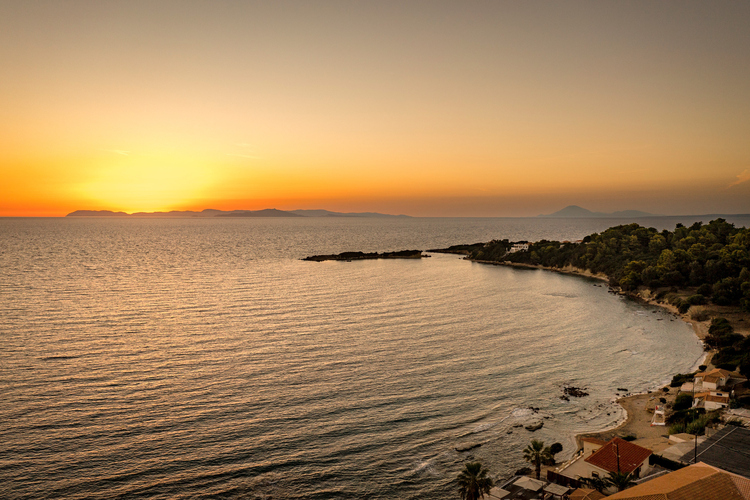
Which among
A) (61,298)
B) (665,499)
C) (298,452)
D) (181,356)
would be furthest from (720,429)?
(61,298)

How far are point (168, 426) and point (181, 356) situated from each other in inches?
706

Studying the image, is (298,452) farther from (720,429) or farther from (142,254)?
(142,254)

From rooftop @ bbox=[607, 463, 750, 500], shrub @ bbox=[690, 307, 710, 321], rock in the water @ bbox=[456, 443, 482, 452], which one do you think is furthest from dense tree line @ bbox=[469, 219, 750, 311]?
rock in the water @ bbox=[456, 443, 482, 452]

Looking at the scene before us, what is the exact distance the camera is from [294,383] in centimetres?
4566

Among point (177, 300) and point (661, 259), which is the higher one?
point (661, 259)

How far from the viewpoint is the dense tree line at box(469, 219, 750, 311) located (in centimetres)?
8494

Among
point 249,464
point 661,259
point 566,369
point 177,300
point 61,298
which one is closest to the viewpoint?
point 249,464

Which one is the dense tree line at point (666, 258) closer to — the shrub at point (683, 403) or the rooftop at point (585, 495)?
the shrub at point (683, 403)

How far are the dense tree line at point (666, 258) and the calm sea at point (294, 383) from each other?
13929 millimetres

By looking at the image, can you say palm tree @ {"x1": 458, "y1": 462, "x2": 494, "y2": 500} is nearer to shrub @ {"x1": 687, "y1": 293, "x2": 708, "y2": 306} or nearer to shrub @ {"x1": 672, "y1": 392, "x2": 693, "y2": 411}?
shrub @ {"x1": 672, "y1": 392, "x2": 693, "y2": 411}

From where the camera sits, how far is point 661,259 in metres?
106

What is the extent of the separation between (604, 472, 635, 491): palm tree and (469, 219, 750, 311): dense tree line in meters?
63.2

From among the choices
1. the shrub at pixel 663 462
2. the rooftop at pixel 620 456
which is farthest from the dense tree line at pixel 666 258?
the rooftop at pixel 620 456

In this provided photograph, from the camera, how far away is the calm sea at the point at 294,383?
31109mm
